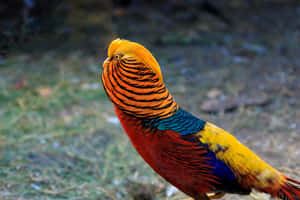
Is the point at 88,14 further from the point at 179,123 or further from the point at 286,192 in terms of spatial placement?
the point at 286,192

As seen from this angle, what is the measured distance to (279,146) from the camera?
9.13 feet

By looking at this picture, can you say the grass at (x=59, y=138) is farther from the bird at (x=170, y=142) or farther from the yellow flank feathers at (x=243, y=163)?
the yellow flank feathers at (x=243, y=163)

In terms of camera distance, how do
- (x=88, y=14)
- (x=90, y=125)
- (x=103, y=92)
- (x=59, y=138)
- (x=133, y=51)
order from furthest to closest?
(x=88, y=14), (x=103, y=92), (x=90, y=125), (x=59, y=138), (x=133, y=51)

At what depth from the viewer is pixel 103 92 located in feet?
13.1

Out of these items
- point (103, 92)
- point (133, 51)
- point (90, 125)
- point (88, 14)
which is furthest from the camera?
point (88, 14)

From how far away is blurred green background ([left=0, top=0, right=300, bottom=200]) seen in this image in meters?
2.53

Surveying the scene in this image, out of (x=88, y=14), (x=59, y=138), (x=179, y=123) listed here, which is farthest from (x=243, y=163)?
(x=88, y=14)

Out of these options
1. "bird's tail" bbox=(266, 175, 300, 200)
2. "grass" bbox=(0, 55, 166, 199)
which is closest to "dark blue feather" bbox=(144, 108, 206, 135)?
"bird's tail" bbox=(266, 175, 300, 200)

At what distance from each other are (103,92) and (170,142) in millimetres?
2497

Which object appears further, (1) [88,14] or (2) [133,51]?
(1) [88,14]

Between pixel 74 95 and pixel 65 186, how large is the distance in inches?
67.0

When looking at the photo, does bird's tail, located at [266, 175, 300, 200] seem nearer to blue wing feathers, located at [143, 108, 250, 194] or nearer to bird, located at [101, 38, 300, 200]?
bird, located at [101, 38, 300, 200]

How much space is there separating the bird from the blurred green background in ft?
1.74

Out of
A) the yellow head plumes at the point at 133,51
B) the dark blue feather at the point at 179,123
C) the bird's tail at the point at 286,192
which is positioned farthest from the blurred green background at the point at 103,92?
the dark blue feather at the point at 179,123
